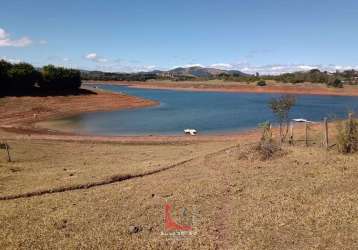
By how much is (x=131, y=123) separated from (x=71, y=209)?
133 feet

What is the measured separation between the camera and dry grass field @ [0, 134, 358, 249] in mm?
9148

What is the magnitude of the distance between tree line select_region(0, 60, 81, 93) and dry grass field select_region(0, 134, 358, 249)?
55.0 metres

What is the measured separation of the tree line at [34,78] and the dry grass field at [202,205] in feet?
180

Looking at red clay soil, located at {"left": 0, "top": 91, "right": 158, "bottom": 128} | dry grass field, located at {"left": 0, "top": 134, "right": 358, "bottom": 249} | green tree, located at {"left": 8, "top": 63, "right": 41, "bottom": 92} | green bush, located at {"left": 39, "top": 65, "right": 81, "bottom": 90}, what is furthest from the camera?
green bush, located at {"left": 39, "top": 65, "right": 81, "bottom": 90}

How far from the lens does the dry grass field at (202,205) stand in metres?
9.15

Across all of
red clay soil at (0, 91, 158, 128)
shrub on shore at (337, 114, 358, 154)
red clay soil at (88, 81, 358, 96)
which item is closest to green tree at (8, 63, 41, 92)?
red clay soil at (0, 91, 158, 128)

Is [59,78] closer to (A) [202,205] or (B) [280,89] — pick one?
(A) [202,205]

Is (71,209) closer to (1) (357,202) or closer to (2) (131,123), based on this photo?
(1) (357,202)

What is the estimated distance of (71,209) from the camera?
1170cm

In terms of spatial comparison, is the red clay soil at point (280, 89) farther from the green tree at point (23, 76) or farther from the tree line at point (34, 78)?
the green tree at point (23, 76)

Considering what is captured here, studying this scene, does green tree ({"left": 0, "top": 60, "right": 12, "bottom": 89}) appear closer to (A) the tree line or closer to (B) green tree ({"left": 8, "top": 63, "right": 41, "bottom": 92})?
(A) the tree line

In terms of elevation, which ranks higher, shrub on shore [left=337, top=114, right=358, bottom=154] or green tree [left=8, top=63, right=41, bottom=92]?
green tree [left=8, top=63, right=41, bottom=92]

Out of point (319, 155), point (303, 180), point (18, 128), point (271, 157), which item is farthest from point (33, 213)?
point (18, 128)

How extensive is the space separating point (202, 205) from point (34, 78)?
225 ft
